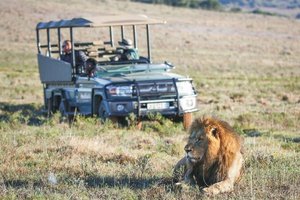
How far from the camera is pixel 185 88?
1488 cm

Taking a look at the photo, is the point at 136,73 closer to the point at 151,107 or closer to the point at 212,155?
the point at 151,107

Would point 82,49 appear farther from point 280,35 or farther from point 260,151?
point 280,35

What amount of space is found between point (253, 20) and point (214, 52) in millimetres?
27588

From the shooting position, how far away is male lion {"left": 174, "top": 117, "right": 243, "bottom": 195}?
292 inches

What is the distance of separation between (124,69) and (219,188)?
830 cm

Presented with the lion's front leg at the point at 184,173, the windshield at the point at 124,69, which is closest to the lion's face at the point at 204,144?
the lion's front leg at the point at 184,173

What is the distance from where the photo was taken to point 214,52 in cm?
5175

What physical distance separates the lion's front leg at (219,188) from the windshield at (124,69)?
7.86 m

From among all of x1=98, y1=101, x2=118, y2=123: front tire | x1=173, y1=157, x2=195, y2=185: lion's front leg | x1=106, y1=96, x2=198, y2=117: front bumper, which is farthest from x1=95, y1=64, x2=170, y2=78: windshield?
x1=173, y1=157, x2=195, y2=185: lion's front leg

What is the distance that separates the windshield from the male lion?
303 inches

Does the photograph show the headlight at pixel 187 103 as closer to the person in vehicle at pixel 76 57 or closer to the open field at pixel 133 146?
the open field at pixel 133 146

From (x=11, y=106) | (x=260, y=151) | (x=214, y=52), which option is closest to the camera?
(x=260, y=151)

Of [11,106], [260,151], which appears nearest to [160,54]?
[11,106]

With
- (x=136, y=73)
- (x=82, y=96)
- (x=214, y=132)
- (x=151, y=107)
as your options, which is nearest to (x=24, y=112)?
(x=82, y=96)
